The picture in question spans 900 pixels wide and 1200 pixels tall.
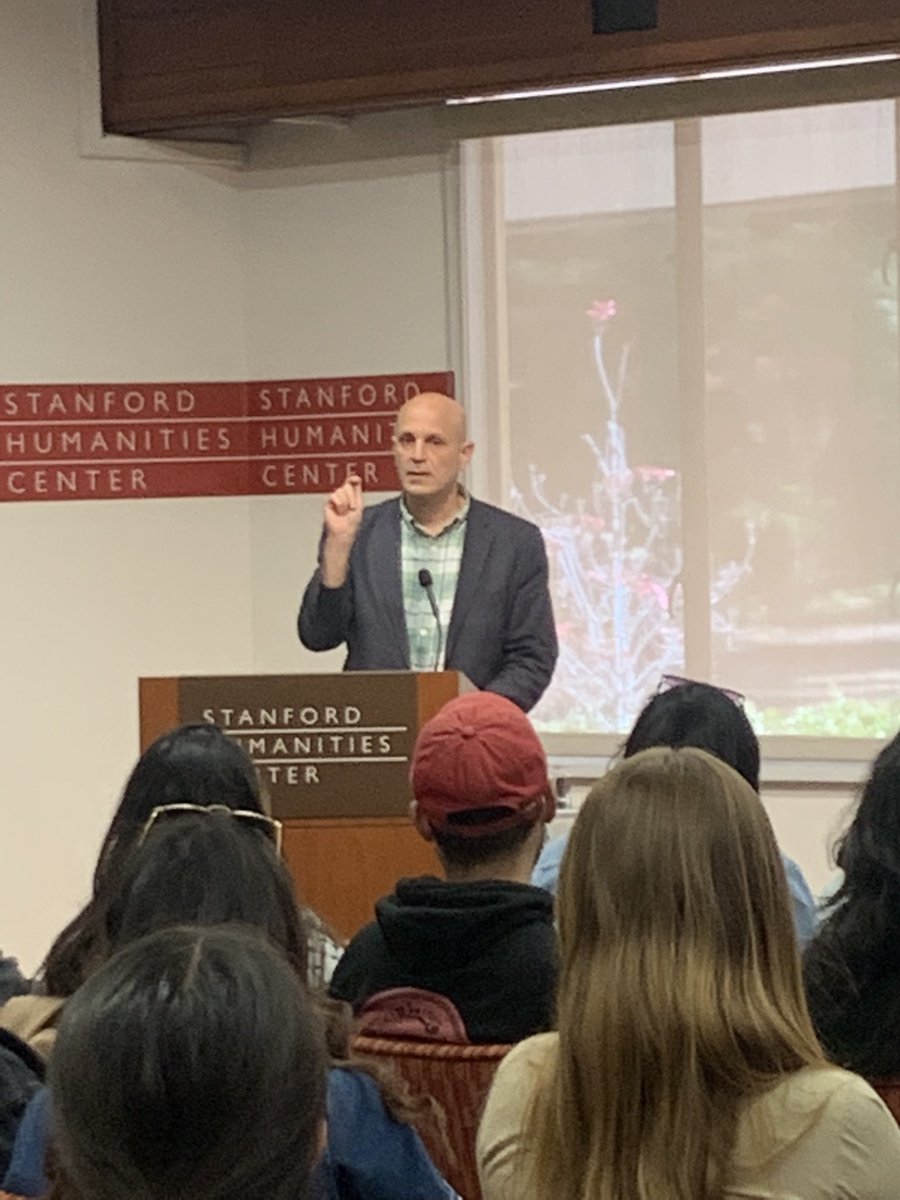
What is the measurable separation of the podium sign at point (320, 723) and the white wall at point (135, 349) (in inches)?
90.9

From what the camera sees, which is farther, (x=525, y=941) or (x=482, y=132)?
(x=482, y=132)

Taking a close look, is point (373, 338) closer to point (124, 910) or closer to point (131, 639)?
point (131, 639)

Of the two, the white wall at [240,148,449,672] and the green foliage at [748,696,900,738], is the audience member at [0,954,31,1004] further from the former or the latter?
the white wall at [240,148,449,672]

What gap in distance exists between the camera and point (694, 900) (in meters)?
1.72

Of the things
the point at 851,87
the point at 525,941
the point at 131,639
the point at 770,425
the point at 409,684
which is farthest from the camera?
the point at 131,639

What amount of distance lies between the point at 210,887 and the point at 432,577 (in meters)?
2.93

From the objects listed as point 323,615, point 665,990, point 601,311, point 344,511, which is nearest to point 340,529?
point 344,511

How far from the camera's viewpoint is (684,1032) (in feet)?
5.50

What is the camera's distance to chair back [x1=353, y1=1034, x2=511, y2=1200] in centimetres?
222

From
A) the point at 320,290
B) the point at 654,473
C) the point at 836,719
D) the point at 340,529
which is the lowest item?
the point at 836,719

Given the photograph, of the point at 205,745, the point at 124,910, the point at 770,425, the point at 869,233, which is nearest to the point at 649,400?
the point at 770,425

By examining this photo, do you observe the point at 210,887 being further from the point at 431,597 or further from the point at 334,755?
the point at 431,597

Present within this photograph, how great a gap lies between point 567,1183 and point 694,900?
0.84ft

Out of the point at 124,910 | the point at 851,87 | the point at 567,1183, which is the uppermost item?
the point at 851,87
